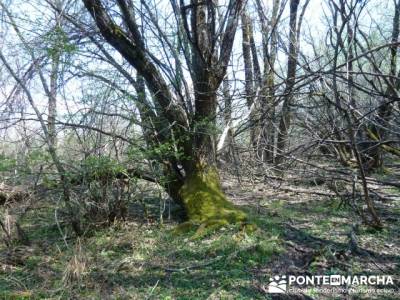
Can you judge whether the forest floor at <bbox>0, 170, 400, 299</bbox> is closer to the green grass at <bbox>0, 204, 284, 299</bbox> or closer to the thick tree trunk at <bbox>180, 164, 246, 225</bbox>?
the green grass at <bbox>0, 204, 284, 299</bbox>

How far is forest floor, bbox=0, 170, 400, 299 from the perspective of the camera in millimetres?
3588

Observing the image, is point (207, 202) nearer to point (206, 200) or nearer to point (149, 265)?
point (206, 200)

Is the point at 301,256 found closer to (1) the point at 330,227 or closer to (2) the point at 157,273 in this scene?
(1) the point at 330,227

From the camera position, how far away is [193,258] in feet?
13.8

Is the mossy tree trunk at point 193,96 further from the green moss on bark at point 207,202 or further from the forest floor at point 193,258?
the forest floor at point 193,258

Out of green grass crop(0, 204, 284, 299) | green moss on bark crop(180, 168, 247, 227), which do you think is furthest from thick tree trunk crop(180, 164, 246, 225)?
green grass crop(0, 204, 284, 299)

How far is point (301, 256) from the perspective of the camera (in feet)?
13.1

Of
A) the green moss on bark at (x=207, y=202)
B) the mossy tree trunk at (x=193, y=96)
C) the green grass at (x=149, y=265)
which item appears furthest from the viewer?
the mossy tree trunk at (x=193, y=96)

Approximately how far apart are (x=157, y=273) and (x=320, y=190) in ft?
13.1

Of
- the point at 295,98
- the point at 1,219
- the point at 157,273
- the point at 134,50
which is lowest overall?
the point at 157,273

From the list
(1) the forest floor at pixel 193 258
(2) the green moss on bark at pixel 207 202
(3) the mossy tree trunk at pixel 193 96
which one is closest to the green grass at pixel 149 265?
(1) the forest floor at pixel 193 258

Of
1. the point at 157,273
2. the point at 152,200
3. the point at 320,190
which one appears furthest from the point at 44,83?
the point at 320,190

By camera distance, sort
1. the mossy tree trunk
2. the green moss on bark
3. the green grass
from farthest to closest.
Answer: the mossy tree trunk
the green moss on bark
the green grass

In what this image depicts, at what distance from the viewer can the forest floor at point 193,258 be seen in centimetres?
359
